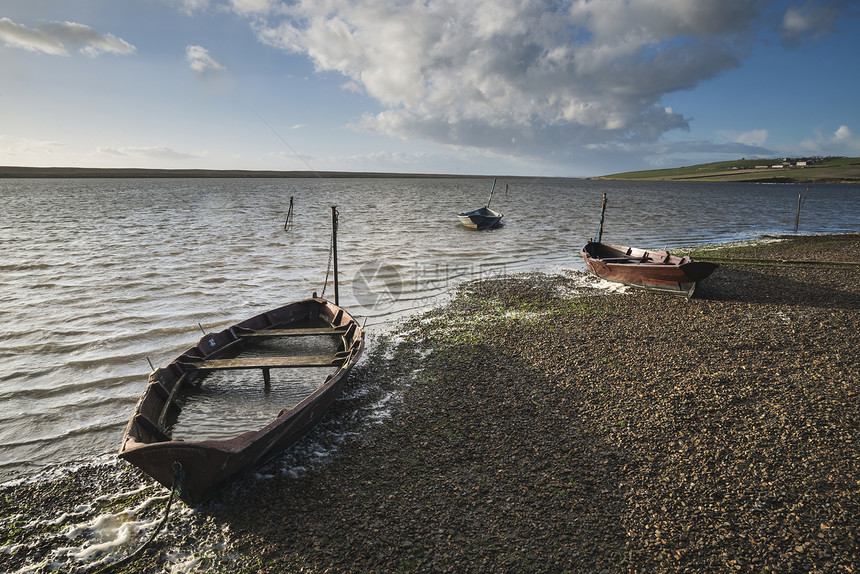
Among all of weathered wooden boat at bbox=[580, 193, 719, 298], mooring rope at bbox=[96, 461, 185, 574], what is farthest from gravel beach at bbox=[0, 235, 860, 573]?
weathered wooden boat at bbox=[580, 193, 719, 298]

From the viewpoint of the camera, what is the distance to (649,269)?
17234 millimetres

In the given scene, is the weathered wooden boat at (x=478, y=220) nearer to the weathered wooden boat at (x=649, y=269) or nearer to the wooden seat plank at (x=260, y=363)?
the weathered wooden boat at (x=649, y=269)

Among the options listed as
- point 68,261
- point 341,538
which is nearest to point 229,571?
point 341,538

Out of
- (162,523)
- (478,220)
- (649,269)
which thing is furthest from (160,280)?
(478,220)

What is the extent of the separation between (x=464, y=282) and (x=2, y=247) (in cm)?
2924

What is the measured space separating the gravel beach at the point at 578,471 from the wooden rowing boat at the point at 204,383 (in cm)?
69

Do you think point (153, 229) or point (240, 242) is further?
point (153, 229)

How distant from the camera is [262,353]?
1204 centimetres

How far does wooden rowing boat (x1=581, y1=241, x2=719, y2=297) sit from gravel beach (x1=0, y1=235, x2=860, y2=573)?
3.77 metres

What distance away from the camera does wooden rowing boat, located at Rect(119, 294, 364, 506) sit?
6180 mm

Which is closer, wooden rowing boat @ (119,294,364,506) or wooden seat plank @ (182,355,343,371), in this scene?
wooden rowing boat @ (119,294,364,506)

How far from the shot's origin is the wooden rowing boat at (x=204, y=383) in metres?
6.18

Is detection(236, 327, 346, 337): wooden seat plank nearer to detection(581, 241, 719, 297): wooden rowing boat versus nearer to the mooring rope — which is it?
the mooring rope

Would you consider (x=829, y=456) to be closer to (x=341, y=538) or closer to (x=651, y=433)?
(x=651, y=433)
